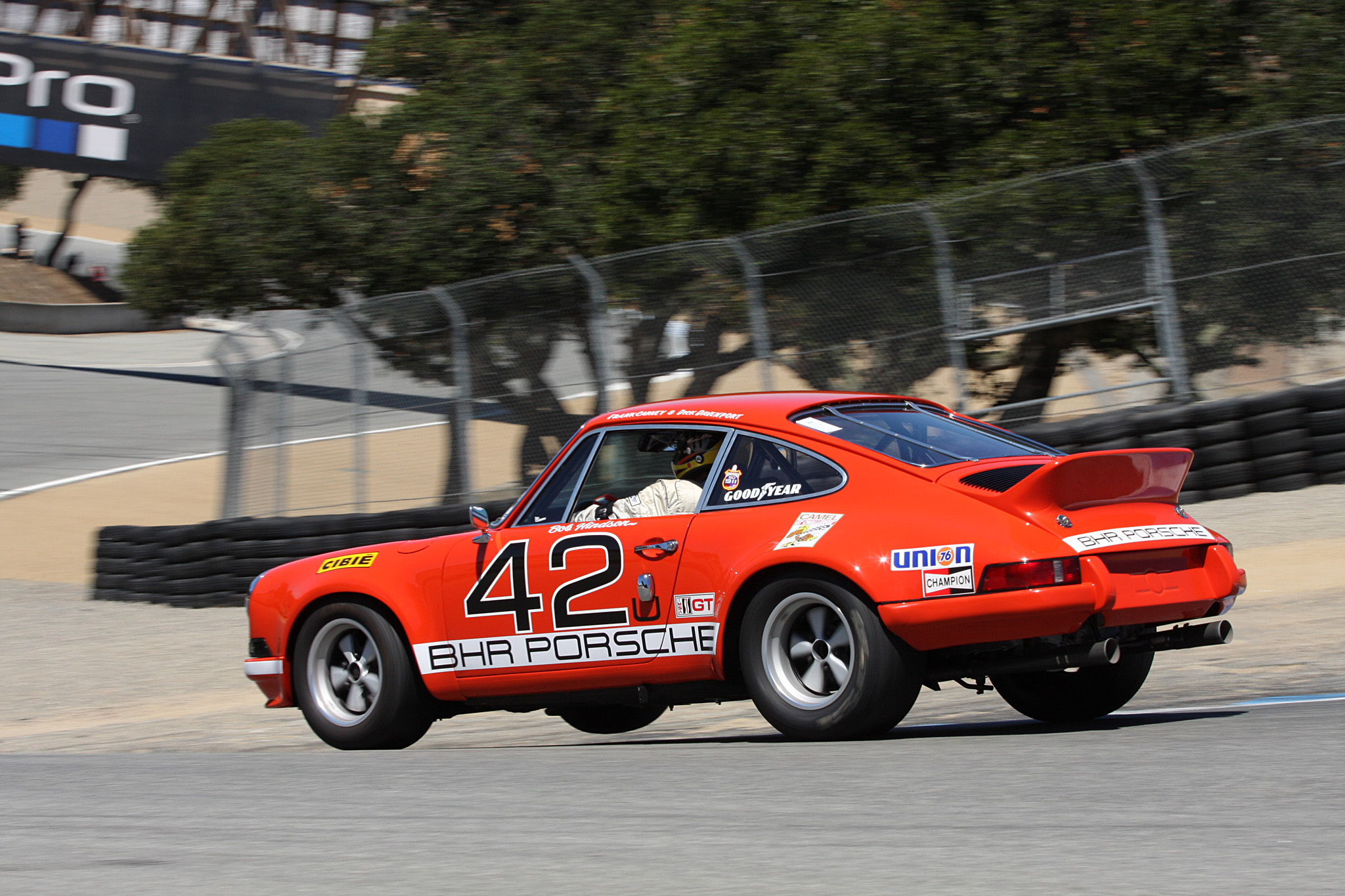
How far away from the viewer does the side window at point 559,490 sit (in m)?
6.50

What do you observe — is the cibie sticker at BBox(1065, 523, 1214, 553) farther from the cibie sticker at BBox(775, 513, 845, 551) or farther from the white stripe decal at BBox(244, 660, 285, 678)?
the white stripe decal at BBox(244, 660, 285, 678)

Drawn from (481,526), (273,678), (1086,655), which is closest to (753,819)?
(1086,655)

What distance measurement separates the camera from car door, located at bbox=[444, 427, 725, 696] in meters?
6.04

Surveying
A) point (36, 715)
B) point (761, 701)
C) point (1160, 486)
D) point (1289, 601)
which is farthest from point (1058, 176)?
point (36, 715)

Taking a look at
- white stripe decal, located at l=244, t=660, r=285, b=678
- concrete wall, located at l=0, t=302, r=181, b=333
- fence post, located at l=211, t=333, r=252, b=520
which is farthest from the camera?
concrete wall, located at l=0, t=302, r=181, b=333

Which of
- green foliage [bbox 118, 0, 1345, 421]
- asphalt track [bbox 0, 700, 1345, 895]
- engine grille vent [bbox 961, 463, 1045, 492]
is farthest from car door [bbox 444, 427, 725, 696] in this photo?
green foliage [bbox 118, 0, 1345, 421]

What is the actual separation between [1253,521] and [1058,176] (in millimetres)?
2962

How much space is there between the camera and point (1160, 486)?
576 centimetres

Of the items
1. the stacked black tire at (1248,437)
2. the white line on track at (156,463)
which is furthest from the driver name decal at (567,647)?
the white line on track at (156,463)

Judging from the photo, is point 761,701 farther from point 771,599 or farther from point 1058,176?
point 1058,176

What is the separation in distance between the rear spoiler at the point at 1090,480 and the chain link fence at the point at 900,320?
6.12 meters

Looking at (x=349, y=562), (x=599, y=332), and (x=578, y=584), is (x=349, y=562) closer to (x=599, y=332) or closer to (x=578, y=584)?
(x=578, y=584)

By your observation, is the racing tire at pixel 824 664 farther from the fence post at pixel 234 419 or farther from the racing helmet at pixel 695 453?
Answer: the fence post at pixel 234 419

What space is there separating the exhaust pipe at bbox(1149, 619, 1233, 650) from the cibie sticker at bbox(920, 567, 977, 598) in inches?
33.9
